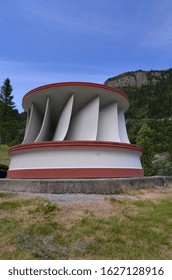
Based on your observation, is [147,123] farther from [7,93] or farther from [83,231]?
[83,231]

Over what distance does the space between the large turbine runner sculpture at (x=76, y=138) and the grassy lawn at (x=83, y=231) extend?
4.81 m

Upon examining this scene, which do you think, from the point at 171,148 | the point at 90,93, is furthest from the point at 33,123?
the point at 171,148

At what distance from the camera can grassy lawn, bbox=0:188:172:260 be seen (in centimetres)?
557

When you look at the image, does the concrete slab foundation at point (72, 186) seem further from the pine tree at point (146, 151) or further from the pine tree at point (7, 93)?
the pine tree at point (7, 93)

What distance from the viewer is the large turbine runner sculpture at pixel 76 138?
45.2 feet

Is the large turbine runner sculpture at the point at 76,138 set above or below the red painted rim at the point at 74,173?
above

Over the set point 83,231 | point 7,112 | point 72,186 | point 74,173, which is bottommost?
point 83,231

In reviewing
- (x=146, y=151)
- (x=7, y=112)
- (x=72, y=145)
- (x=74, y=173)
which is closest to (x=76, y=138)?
(x=72, y=145)

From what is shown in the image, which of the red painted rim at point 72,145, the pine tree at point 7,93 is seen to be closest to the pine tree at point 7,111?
the pine tree at point 7,93

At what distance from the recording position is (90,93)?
17.4 metres

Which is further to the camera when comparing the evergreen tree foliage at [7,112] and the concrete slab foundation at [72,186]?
the evergreen tree foliage at [7,112]

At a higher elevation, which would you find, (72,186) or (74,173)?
(74,173)

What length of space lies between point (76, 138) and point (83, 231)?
11.1m

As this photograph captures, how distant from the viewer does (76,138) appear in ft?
57.0
